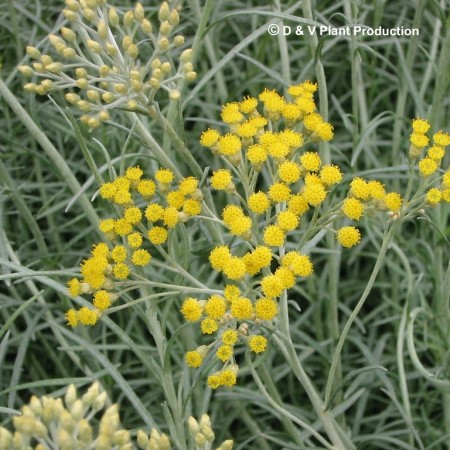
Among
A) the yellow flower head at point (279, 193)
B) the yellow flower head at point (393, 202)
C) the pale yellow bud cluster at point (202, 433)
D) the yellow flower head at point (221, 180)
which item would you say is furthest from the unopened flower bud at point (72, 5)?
the pale yellow bud cluster at point (202, 433)

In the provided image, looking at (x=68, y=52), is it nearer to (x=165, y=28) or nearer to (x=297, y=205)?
(x=165, y=28)


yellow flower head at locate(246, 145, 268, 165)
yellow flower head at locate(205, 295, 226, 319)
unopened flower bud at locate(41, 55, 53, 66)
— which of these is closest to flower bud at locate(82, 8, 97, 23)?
unopened flower bud at locate(41, 55, 53, 66)

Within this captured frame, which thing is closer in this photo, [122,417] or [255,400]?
[255,400]

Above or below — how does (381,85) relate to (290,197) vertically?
below

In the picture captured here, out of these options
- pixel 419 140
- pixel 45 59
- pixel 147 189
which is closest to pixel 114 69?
A: pixel 45 59

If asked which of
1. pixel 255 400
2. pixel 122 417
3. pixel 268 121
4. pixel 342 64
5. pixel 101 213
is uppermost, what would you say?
pixel 268 121

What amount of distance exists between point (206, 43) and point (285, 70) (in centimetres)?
51

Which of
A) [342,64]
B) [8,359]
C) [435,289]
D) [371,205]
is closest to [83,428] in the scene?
[371,205]

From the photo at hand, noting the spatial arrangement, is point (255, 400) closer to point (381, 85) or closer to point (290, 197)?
point (290, 197)

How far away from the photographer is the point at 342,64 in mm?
3096

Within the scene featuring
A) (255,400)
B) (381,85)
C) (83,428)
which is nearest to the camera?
(83,428)

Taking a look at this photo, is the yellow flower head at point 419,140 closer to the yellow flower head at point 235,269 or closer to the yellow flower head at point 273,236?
the yellow flower head at point 273,236

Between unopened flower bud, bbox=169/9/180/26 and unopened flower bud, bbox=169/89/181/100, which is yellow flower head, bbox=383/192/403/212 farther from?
unopened flower bud, bbox=169/9/180/26

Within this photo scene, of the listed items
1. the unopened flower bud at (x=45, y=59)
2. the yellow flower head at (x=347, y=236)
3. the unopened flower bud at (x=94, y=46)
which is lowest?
the yellow flower head at (x=347, y=236)
